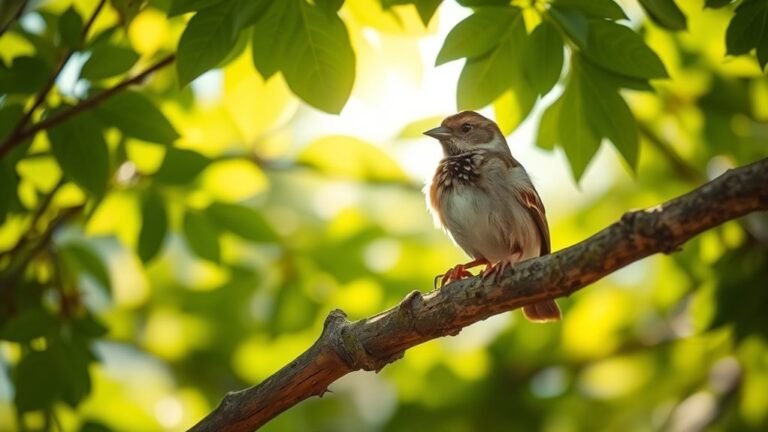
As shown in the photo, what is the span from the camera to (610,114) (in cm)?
399

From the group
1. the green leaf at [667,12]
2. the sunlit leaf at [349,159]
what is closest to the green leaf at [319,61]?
the green leaf at [667,12]

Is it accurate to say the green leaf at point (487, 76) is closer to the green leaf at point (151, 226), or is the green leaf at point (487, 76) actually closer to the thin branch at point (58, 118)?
the thin branch at point (58, 118)

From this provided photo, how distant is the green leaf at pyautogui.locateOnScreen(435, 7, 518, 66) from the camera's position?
3695 mm

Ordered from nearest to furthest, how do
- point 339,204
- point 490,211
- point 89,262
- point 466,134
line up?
point 490,211, point 89,262, point 466,134, point 339,204

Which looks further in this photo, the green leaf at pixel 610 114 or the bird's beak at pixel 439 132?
the bird's beak at pixel 439 132

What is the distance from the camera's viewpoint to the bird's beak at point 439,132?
582 cm

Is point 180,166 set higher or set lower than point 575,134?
higher

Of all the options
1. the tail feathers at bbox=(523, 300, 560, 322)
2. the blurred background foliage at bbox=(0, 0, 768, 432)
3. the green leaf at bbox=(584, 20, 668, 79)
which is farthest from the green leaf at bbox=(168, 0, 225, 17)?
the tail feathers at bbox=(523, 300, 560, 322)

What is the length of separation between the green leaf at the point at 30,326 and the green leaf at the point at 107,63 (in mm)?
1340

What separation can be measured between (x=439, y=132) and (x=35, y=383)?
2703mm

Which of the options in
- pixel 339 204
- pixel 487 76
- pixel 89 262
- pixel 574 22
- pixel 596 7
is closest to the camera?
pixel 574 22

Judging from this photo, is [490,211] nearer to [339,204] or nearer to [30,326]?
[30,326]

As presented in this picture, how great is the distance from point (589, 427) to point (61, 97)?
4973 millimetres

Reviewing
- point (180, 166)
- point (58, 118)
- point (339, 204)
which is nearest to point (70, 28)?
point (58, 118)
